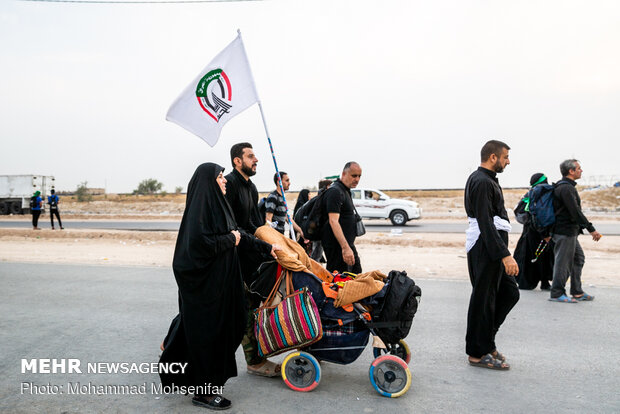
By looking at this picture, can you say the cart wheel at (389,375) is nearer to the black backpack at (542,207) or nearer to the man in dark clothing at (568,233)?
the man in dark clothing at (568,233)

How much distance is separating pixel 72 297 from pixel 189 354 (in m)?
4.65

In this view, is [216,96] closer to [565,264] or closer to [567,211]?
[567,211]

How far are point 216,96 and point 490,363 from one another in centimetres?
382

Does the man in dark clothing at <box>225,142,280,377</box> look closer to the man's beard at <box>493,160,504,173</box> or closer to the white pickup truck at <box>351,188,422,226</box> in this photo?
the man's beard at <box>493,160,504,173</box>

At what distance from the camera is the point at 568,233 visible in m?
7.03

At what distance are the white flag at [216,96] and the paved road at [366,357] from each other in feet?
7.88

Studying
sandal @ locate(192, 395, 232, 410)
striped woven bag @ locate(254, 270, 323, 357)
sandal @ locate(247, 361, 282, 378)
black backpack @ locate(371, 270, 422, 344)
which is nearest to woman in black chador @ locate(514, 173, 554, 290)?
black backpack @ locate(371, 270, 422, 344)

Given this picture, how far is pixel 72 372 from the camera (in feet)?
14.2

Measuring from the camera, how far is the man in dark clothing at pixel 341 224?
18.4 ft

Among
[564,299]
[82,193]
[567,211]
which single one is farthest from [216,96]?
[82,193]

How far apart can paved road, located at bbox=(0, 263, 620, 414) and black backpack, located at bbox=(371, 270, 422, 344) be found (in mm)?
514

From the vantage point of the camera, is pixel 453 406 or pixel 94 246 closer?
pixel 453 406

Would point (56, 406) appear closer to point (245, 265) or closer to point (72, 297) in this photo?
point (245, 265)

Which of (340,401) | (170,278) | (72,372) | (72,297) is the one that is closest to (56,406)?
(72,372)
